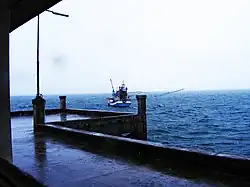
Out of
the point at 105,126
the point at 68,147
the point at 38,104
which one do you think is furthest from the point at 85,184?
the point at 105,126

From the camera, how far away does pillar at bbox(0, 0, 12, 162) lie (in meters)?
5.77

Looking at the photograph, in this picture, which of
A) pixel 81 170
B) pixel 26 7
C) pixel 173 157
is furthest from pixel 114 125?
pixel 26 7

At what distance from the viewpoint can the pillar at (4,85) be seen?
18.9 ft

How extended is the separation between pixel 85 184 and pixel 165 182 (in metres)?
1.43

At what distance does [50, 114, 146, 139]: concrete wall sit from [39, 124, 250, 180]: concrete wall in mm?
4805

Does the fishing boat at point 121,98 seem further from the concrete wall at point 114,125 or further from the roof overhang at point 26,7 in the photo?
the roof overhang at point 26,7

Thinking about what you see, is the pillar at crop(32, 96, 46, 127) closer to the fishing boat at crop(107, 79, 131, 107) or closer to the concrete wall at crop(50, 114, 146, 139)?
the concrete wall at crop(50, 114, 146, 139)

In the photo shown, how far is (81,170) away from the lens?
624cm

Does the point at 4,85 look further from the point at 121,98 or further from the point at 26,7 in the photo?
the point at 121,98

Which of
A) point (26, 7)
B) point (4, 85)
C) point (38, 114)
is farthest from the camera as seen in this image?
point (38, 114)

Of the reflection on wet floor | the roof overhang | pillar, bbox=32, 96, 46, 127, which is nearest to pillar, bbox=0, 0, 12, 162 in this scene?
the roof overhang

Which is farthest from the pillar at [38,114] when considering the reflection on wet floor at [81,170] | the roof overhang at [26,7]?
the roof overhang at [26,7]

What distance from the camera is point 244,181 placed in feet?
17.0

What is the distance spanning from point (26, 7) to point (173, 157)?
4565 mm
